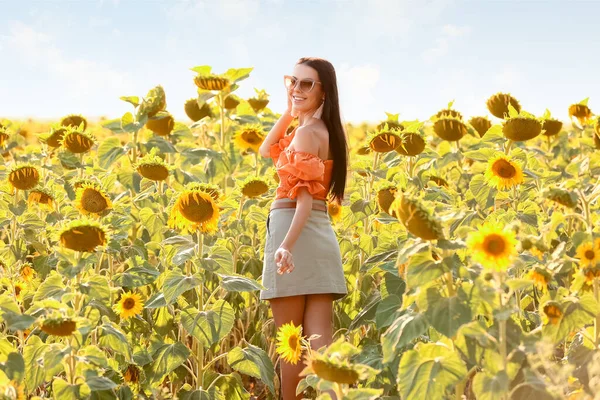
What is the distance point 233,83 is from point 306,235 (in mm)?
2061

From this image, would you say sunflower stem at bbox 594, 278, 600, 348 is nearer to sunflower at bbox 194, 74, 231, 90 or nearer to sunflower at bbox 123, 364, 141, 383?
sunflower at bbox 123, 364, 141, 383

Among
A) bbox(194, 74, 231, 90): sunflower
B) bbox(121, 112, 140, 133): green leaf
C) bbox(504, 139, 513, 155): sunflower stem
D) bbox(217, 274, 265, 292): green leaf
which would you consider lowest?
bbox(217, 274, 265, 292): green leaf

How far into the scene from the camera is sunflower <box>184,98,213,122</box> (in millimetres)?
5141

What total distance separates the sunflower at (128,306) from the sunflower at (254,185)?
80 centimetres

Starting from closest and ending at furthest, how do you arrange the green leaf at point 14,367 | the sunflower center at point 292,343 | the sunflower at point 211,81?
the green leaf at point 14,367 < the sunflower center at point 292,343 < the sunflower at point 211,81

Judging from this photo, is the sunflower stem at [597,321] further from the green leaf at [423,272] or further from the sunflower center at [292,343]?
the sunflower center at [292,343]

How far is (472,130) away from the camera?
196 inches

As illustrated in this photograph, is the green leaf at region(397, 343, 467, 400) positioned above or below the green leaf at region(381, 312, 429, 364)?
below

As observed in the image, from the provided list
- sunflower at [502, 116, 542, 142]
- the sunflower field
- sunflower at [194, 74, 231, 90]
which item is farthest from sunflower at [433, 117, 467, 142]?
sunflower at [194, 74, 231, 90]

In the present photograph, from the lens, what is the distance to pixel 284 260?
3.02 m

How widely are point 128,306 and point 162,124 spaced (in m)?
1.38

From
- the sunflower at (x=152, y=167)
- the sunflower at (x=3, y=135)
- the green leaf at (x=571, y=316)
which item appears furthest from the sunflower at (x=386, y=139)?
the sunflower at (x=3, y=135)

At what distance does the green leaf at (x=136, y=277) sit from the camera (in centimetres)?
337

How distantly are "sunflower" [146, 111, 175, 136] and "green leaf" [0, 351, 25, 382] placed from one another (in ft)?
7.33
